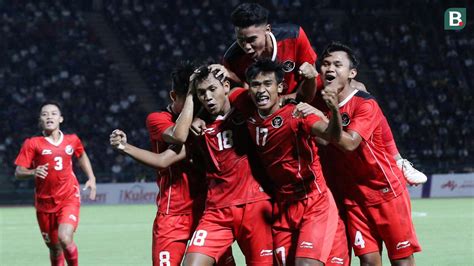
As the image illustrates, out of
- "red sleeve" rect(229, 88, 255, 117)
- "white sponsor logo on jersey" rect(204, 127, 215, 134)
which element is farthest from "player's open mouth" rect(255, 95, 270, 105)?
"white sponsor logo on jersey" rect(204, 127, 215, 134)

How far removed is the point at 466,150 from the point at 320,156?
22.2 meters

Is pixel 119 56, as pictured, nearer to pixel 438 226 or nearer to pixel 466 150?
pixel 466 150

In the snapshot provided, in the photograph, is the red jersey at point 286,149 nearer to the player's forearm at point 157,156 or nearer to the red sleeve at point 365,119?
the red sleeve at point 365,119

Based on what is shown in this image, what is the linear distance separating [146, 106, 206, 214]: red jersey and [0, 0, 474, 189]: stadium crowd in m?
20.1

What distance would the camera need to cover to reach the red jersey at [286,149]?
7.62 m

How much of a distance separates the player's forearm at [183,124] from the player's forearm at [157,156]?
0.67 feet

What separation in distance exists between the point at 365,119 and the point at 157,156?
1777 mm

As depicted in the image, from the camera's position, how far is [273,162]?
25.1 ft

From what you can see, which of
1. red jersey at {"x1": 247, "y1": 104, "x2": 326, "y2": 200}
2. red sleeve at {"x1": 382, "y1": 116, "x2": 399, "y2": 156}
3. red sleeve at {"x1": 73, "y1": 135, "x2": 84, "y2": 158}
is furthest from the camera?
red sleeve at {"x1": 73, "y1": 135, "x2": 84, "y2": 158}

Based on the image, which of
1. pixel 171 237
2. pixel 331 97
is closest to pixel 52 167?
pixel 171 237

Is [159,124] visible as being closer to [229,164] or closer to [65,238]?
[229,164]

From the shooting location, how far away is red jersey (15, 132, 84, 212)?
484 inches

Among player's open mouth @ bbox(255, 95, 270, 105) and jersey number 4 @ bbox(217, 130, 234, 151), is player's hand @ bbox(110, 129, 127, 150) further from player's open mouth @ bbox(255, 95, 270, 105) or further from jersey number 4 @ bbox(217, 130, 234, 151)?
player's open mouth @ bbox(255, 95, 270, 105)

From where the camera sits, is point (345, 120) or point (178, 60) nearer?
point (345, 120)
